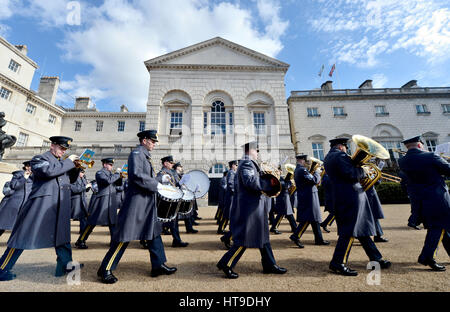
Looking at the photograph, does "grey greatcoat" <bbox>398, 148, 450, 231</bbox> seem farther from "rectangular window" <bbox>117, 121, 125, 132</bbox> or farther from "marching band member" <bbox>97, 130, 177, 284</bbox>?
"rectangular window" <bbox>117, 121, 125, 132</bbox>

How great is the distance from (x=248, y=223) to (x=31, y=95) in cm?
3325

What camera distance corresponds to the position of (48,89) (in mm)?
27344

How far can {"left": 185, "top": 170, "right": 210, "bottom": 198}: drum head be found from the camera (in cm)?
639

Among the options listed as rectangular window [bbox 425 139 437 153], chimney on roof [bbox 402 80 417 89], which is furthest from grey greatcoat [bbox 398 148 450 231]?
chimney on roof [bbox 402 80 417 89]

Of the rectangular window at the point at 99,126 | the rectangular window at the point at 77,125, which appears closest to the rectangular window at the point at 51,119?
the rectangular window at the point at 77,125

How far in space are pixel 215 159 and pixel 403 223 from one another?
12.9 metres

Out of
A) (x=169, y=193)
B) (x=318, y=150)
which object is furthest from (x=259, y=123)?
(x=169, y=193)

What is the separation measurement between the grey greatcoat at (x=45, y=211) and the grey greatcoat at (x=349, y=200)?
4.54 meters

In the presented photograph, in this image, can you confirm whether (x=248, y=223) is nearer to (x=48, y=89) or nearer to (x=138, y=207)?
(x=138, y=207)

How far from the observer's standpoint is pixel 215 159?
682 inches

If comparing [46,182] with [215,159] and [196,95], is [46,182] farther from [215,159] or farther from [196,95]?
[196,95]

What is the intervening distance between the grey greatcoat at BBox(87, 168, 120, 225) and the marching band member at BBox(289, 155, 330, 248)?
196 inches

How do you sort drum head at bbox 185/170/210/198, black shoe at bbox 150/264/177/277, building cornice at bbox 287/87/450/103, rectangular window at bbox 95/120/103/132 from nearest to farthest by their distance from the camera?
black shoe at bbox 150/264/177/277, drum head at bbox 185/170/210/198, building cornice at bbox 287/87/450/103, rectangular window at bbox 95/120/103/132
